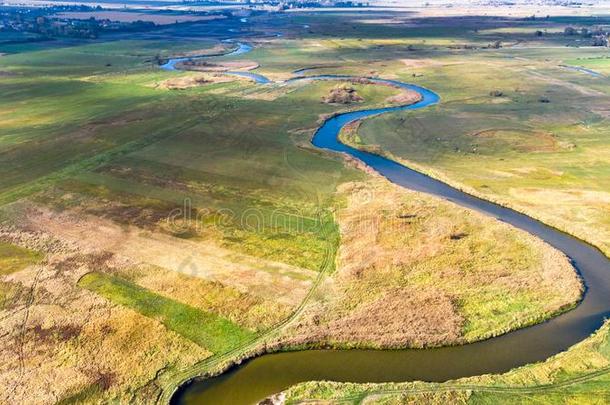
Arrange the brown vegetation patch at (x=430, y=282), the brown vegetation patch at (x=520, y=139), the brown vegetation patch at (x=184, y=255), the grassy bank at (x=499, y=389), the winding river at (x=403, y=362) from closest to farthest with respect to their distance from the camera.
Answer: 1. the grassy bank at (x=499, y=389)
2. the winding river at (x=403, y=362)
3. the brown vegetation patch at (x=430, y=282)
4. the brown vegetation patch at (x=184, y=255)
5. the brown vegetation patch at (x=520, y=139)

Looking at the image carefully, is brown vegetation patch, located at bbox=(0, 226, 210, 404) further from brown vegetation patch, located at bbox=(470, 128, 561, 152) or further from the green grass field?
brown vegetation patch, located at bbox=(470, 128, 561, 152)

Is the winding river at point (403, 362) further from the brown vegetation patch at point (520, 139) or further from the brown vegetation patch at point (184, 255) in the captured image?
the brown vegetation patch at point (520, 139)

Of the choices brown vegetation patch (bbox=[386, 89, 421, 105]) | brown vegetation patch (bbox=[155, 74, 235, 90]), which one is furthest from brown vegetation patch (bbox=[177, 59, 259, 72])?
brown vegetation patch (bbox=[386, 89, 421, 105])

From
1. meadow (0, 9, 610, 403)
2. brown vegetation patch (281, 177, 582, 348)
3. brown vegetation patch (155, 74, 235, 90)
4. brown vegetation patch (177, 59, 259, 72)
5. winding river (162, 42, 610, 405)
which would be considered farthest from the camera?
brown vegetation patch (177, 59, 259, 72)

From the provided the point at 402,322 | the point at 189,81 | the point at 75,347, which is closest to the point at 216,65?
the point at 189,81

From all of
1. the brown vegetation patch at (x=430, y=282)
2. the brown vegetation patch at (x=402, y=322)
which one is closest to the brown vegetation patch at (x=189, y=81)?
the brown vegetation patch at (x=430, y=282)

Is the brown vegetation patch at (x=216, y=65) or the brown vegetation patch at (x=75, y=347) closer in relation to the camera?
the brown vegetation patch at (x=75, y=347)

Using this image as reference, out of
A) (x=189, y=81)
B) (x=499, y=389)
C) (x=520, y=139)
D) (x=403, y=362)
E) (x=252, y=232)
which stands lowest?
(x=403, y=362)

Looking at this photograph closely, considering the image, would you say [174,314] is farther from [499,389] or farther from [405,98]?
[405,98]

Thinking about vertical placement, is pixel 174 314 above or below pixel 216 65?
below
